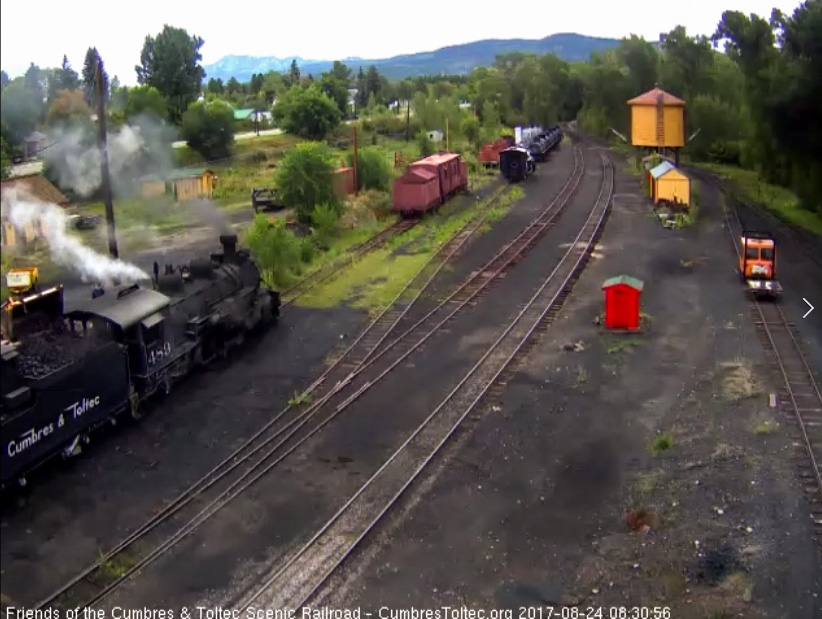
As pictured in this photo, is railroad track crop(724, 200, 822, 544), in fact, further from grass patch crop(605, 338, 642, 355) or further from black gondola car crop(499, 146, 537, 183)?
black gondola car crop(499, 146, 537, 183)

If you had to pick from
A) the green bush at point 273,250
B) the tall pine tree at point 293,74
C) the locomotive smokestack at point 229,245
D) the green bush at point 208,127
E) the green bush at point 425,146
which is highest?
the tall pine tree at point 293,74

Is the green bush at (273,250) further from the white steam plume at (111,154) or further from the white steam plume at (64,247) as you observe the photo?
the white steam plume at (64,247)

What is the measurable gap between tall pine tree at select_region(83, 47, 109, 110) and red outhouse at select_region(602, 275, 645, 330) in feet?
40.5

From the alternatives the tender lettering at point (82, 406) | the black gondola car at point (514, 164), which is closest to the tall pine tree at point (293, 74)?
the black gondola car at point (514, 164)

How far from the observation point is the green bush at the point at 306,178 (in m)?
33.1

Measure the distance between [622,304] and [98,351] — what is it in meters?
12.4

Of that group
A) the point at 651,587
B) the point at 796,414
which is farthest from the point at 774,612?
the point at 796,414

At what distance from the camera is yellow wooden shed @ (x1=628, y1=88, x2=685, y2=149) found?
50.2 meters

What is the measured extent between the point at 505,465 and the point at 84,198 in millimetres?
15177

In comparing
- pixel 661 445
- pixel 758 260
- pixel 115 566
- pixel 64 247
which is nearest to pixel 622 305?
pixel 758 260

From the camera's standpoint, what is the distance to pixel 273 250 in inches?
974

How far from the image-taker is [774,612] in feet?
30.6

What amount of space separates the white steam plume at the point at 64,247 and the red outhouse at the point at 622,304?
10.7m

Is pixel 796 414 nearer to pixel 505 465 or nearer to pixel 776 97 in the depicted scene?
pixel 505 465
